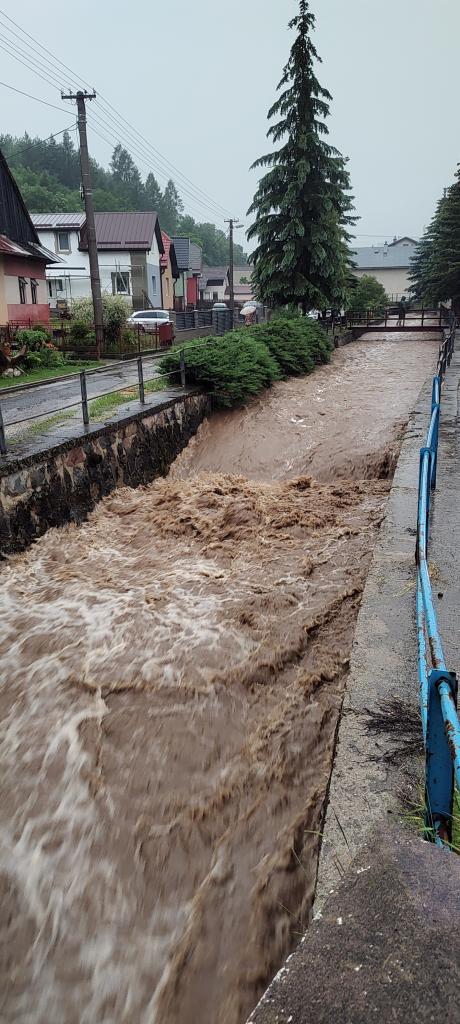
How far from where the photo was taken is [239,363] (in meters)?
14.4

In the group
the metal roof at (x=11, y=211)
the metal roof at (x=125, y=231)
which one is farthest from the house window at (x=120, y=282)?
the metal roof at (x=11, y=211)

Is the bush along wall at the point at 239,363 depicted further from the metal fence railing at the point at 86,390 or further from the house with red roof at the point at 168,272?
the house with red roof at the point at 168,272

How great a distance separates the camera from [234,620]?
235 inches

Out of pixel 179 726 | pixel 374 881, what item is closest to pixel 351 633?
pixel 179 726

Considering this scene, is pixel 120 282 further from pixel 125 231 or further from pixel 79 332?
pixel 79 332

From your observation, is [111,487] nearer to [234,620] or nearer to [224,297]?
[234,620]

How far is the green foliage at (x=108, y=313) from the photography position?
22.8 meters

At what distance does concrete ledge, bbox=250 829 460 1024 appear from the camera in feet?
5.06

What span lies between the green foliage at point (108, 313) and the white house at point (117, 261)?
76.6 ft

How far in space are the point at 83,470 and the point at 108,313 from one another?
15.8 meters

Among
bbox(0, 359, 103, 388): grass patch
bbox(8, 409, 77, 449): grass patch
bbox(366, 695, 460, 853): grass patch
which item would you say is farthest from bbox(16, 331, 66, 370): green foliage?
bbox(366, 695, 460, 853): grass patch

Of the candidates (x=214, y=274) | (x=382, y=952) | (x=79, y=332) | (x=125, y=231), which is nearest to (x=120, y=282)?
(x=125, y=231)

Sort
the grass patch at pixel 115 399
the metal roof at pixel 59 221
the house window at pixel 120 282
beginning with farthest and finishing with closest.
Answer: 1. the metal roof at pixel 59 221
2. the house window at pixel 120 282
3. the grass patch at pixel 115 399

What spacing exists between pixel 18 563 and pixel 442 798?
608cm
